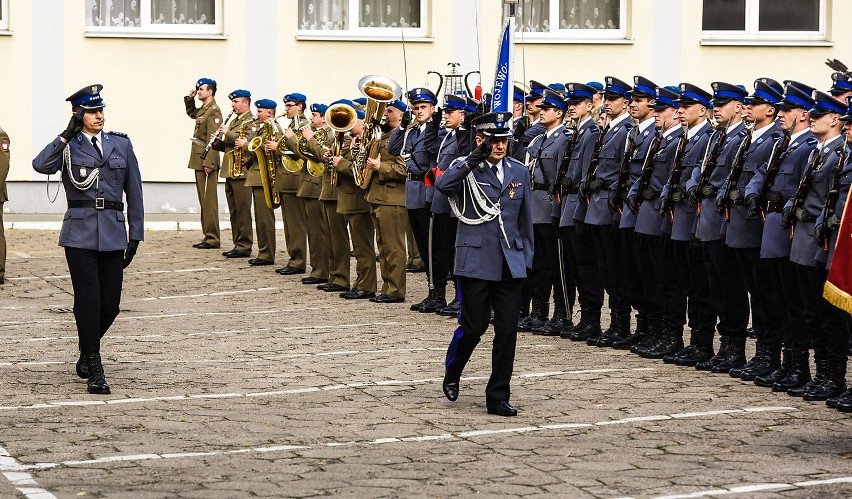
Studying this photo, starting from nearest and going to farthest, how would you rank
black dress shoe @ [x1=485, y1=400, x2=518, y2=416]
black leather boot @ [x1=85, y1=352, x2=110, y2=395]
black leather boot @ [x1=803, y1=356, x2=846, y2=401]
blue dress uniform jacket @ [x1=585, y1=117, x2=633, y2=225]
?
black dress shoe @ [x1=485, y1=400, x2=518, y2=416] → black leather boot @ [x1=803, y1=356, x2=846, y2=401] → black leather boot @ [x1=85, y1=352, x2=110, y2=395] → blue dress uniform jacket @ [x1=585, y1=117, x2=633, y2=225]

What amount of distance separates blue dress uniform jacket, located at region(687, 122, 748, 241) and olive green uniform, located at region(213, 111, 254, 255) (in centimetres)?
919

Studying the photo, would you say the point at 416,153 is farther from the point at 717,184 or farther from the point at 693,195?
the point at 717,184

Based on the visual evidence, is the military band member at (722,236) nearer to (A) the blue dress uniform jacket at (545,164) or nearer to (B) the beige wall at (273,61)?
(A) the blue dress uniform jacket at (545,164)

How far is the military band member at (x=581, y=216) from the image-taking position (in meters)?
14.3

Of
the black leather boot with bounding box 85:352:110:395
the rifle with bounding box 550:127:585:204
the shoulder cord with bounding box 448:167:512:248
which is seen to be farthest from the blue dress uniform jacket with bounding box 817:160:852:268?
the black leather boot with bounding box 85:352:110:395

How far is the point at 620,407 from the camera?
35.9 ft

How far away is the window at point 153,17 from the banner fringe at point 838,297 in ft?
54.0

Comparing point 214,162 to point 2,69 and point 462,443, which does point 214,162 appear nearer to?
point 2,69

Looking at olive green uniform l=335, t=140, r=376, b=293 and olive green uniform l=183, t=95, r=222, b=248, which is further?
olive green uniform l=183, t=95, r=222, b=248

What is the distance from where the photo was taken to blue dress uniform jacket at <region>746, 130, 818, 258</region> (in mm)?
11664

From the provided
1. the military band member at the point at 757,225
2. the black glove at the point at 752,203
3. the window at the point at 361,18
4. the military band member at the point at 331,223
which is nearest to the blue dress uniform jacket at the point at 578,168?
the military band member at the point at 757,225

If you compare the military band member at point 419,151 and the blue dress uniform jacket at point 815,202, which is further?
the military band member at point 419,151

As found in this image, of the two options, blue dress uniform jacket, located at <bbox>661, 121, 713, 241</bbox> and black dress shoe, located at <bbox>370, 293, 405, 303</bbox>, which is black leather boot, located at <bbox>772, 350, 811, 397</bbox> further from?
black dress shoe, located at <bbox>370, 293, 405, 303</bbox>

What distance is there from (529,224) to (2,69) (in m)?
15.3
